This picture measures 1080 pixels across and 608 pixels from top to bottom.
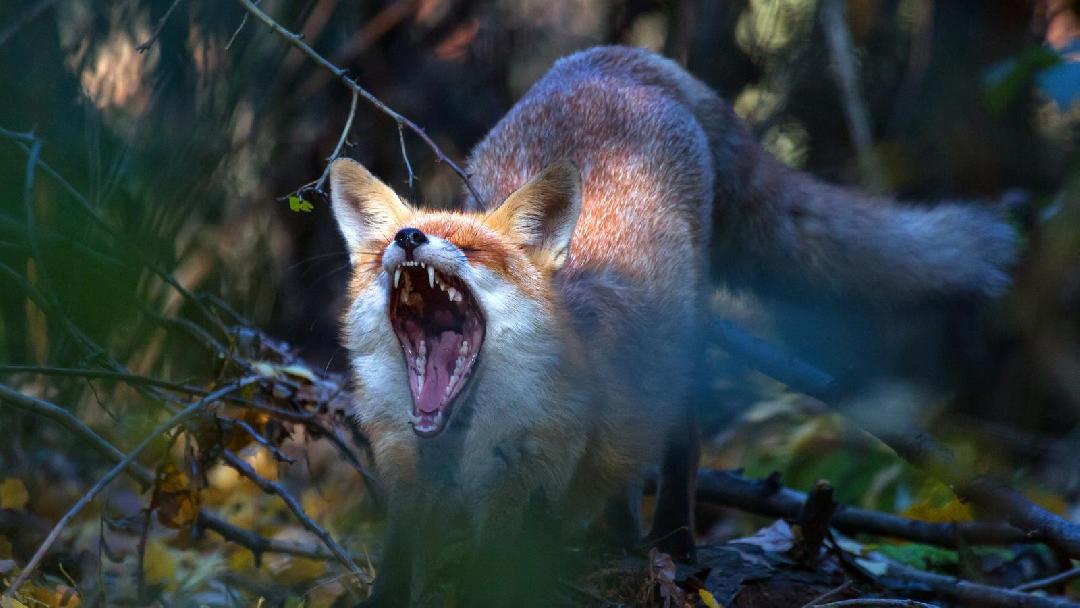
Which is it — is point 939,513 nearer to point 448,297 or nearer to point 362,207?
point 448,297

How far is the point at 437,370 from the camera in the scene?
341cm

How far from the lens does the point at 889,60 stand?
772cm

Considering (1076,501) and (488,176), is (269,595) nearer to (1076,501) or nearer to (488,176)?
(488,176)

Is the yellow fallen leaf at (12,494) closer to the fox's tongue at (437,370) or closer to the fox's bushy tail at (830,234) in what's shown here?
the fox's tongue at (437,370)

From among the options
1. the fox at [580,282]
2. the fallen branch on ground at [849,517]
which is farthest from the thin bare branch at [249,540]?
the fallen branch on ground at [849,517]

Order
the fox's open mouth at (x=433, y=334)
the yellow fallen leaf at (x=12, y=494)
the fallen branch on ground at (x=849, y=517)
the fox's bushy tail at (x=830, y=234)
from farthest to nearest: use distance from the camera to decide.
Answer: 1. the fox's bushy tail at (x=830, y=234)
2. the fallen branch on ground at (x=849, y=517)
3. the yellow fallen leaf at (x=12, y=494)
4. the fox's open mouth at (x=433, y=334)

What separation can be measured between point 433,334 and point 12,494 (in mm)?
1609

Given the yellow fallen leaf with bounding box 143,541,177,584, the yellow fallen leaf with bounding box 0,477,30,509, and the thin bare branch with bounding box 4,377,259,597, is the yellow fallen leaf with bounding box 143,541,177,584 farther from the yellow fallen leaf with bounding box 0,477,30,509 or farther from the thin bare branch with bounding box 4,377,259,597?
the thin bare branch with bounding box 4,377,259,597

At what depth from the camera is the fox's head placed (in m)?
3.29

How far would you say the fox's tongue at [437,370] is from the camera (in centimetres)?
332

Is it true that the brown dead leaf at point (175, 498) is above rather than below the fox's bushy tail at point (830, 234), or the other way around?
below

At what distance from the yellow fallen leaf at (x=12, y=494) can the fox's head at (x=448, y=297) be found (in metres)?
1.28

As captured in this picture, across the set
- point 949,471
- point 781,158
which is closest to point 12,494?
point 949,471

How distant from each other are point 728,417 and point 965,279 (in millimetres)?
3007
